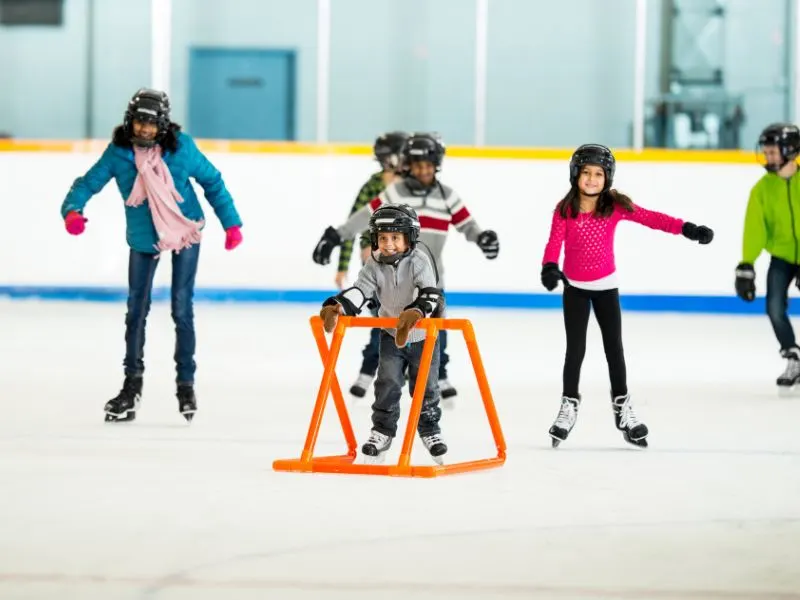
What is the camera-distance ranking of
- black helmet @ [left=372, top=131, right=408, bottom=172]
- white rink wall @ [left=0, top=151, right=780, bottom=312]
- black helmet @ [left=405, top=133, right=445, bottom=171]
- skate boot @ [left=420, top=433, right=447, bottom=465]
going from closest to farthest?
skate boot @ [left=420, top=433, right=447, bottom=465]
black helmet @ [left=405, top=133, right=445, bottom=171]
black helmet @ [left=372, top=131, right=408, bottom=172]
white rink wall @ [left=0, top=151, right=780, bottom=312]

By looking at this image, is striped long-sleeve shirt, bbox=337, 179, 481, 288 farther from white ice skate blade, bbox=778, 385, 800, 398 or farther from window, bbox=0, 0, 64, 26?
window, bbox=0, 0, 64, 26

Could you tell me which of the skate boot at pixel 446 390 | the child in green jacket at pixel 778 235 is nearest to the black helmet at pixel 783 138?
the child in green jacket at pixel 778 235

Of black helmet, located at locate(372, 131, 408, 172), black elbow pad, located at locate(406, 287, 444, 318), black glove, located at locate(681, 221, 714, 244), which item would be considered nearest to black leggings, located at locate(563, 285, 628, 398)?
black glove, located at locate(681, 221, 714, 244)

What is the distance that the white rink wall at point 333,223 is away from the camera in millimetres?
11086

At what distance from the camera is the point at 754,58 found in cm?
1135

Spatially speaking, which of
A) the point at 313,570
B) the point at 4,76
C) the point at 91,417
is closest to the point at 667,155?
the point at 4,76

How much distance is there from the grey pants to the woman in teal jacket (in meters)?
1.01

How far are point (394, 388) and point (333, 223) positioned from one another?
6889 mm

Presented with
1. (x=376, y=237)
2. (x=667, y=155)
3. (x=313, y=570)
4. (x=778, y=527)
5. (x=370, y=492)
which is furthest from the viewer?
(x=667, y=155)

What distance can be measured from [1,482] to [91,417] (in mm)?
1326

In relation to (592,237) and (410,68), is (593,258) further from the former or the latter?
(410,68)

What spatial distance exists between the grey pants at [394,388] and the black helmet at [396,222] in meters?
0.30

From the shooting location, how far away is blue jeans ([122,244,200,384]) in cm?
525

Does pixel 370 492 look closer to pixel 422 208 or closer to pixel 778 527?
pixel 778 527
